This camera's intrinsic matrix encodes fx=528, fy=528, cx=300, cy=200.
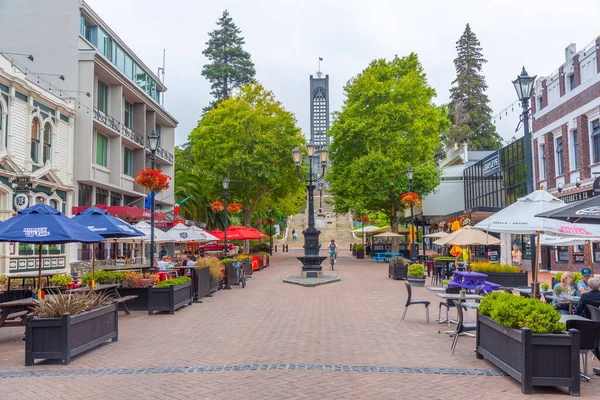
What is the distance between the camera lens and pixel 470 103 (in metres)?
65.2

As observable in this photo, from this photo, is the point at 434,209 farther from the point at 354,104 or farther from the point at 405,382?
the point at 405,382

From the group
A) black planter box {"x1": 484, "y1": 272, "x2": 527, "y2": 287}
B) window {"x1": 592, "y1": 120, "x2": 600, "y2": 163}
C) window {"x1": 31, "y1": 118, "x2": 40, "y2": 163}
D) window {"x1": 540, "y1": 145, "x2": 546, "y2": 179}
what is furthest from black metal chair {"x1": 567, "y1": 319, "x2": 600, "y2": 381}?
window {"x1": 540, "y1": 145, "x2": 546, "y2": 179}

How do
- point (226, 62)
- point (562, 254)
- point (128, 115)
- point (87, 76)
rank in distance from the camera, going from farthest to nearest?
point (226, 62) → point (128, 115) → point (87, 76) → point (562, 254)

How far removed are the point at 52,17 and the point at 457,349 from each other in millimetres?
27199

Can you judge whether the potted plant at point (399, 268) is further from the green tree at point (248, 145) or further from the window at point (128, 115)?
the window at point (128, 115)

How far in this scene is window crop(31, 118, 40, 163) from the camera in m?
23.0

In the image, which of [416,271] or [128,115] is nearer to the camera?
[416,271]

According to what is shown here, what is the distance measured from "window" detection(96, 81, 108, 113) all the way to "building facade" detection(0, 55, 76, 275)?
3119 mm

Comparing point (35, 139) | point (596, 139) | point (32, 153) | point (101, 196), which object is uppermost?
point (35, 139)

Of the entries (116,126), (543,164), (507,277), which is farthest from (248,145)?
(507,277)

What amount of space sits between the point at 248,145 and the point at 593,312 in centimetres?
3333

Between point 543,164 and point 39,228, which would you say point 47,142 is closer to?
point 39,228

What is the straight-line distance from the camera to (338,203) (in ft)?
134

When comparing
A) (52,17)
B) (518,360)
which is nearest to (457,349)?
(518,360)
